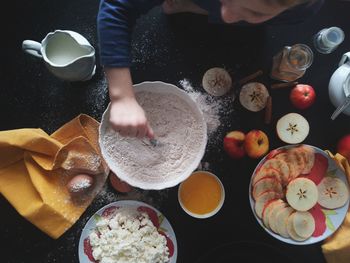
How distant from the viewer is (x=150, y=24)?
1.18 metres

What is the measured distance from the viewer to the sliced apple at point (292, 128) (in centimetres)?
114

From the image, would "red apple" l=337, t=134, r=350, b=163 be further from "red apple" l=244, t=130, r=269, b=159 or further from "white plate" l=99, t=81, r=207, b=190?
"white plate" l=99, t=81, r=207, b=190

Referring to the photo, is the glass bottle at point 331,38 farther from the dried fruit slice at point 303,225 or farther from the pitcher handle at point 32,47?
the pitcher handle at point 32,47

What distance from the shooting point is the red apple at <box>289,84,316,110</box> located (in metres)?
1.14

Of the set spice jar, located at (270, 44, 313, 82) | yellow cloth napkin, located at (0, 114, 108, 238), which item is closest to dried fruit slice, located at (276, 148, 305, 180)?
spice jar, located at (270, 44, 313, 82)

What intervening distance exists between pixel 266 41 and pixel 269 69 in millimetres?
80

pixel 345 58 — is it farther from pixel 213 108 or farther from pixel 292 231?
pixel 292 231

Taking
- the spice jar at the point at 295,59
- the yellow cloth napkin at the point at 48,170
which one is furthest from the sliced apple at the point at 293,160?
the yellow cloth napkin at the point at 48,170

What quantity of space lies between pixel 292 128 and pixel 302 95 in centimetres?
9

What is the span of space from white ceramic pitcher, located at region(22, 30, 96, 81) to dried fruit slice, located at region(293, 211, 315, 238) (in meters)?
0.67

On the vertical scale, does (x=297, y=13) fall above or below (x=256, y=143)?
above

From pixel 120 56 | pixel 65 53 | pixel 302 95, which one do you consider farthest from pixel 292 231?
pixel 65 53

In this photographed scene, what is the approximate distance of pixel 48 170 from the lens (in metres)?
1.13

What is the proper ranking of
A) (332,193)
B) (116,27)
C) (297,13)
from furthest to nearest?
(332,193), (297,13), (116,27)
